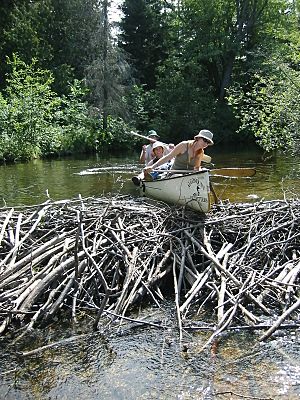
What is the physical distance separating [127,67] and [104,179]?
1525 cm

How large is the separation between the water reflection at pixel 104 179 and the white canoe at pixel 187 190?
62.4 inches

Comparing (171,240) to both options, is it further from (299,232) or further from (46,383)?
(46,383)

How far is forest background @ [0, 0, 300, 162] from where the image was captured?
89.0ft

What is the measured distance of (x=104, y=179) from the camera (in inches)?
711

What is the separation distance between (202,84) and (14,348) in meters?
33.5

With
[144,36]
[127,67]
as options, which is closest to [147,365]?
[127,67]

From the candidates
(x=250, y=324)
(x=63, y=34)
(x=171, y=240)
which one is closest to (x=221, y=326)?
(x=250, y=324)

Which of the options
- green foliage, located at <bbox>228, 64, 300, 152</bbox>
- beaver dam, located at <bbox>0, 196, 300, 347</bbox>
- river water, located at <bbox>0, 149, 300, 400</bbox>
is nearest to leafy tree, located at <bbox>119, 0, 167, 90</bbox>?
green foliage, located at <bbox>228, 64, 300, 152</bbox>

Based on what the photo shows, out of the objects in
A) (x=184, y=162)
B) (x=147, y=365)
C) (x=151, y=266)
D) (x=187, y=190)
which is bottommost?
(x=147, y=365)

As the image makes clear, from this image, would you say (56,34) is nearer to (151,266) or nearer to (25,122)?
(25,122)

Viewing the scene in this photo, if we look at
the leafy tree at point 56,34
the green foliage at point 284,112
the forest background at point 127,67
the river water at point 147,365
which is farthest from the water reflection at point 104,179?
the leafy tree at point 56,34

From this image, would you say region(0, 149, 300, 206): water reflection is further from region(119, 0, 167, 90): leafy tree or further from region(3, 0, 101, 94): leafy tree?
region(119, 0, 167, 90): leafy tree

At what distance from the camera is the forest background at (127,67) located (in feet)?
89.0

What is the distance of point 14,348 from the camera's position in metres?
5.22
